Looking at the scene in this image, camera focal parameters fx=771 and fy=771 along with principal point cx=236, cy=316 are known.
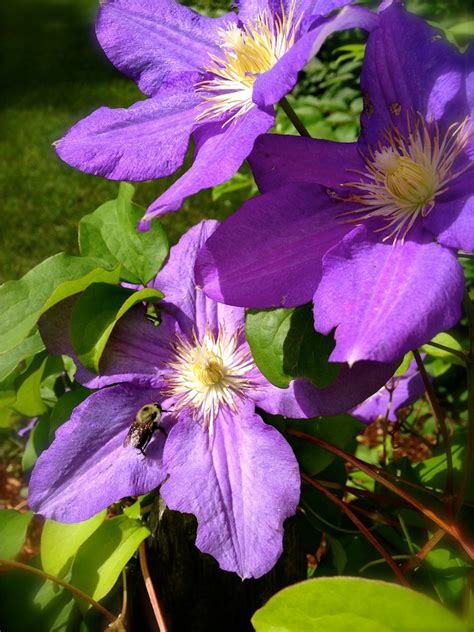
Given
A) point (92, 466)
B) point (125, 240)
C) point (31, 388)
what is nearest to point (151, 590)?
point (92, 466)

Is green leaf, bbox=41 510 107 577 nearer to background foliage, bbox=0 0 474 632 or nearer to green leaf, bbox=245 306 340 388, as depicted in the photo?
background foliage, bbox=0 0 474 632

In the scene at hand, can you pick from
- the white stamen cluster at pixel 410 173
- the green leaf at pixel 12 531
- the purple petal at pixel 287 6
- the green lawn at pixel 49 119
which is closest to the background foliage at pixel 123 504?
the green leaf at pixel 12 531


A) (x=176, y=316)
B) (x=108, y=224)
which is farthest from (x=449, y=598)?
(x=108, y=224)

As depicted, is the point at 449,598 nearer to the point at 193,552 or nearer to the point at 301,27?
the point at 193,552

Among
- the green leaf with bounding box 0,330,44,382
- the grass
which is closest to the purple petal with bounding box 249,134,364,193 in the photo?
the green leaf with bounding box 0,330,44,382

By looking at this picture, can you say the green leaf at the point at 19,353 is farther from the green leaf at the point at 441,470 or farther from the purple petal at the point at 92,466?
the green leaf at the point at 441,470
